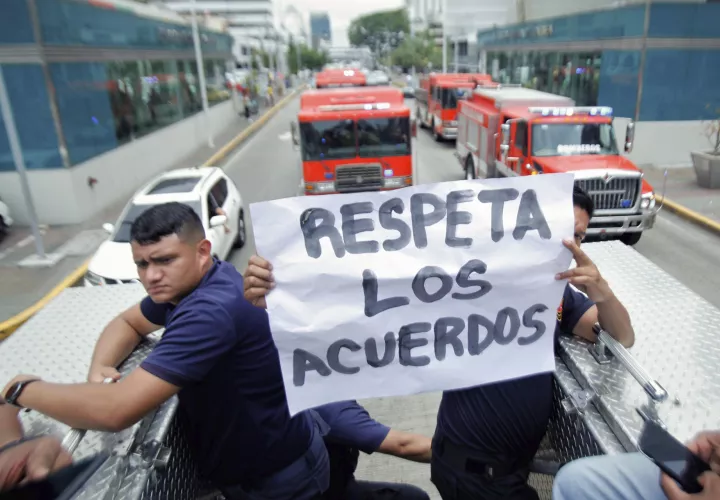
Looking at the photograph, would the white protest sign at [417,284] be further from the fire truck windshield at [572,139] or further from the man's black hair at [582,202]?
the fire truck windshield at [572,139]

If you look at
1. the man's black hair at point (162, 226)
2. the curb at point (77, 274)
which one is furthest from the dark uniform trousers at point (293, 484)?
the curb at point (77, 274)

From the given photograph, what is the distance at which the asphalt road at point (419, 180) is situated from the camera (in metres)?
4.38

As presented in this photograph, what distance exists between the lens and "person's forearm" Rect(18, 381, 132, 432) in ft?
6.21

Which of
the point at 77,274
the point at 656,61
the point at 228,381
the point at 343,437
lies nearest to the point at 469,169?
the point at 656,61

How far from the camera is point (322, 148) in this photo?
1126cm

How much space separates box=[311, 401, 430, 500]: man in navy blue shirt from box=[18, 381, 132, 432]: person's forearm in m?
1.16

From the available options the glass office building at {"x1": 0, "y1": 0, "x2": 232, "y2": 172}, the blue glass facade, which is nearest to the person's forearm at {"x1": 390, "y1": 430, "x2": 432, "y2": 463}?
the glass office building at {"x1": 0, "y1": 0, "x2": 232, "y2": 172}

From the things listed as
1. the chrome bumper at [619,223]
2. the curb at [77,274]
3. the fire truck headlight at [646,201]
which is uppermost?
the fire truck headlight at [646,201]

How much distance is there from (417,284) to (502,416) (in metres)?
0.70

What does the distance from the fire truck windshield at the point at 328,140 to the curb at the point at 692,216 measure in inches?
248

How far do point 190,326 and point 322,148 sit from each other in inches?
376

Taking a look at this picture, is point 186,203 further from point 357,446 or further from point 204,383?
point 204,383

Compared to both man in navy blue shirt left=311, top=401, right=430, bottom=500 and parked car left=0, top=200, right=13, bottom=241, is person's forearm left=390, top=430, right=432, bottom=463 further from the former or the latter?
parked car left=0, top=200, right=13, bottom=241

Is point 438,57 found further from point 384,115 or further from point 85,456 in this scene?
point 85,456
